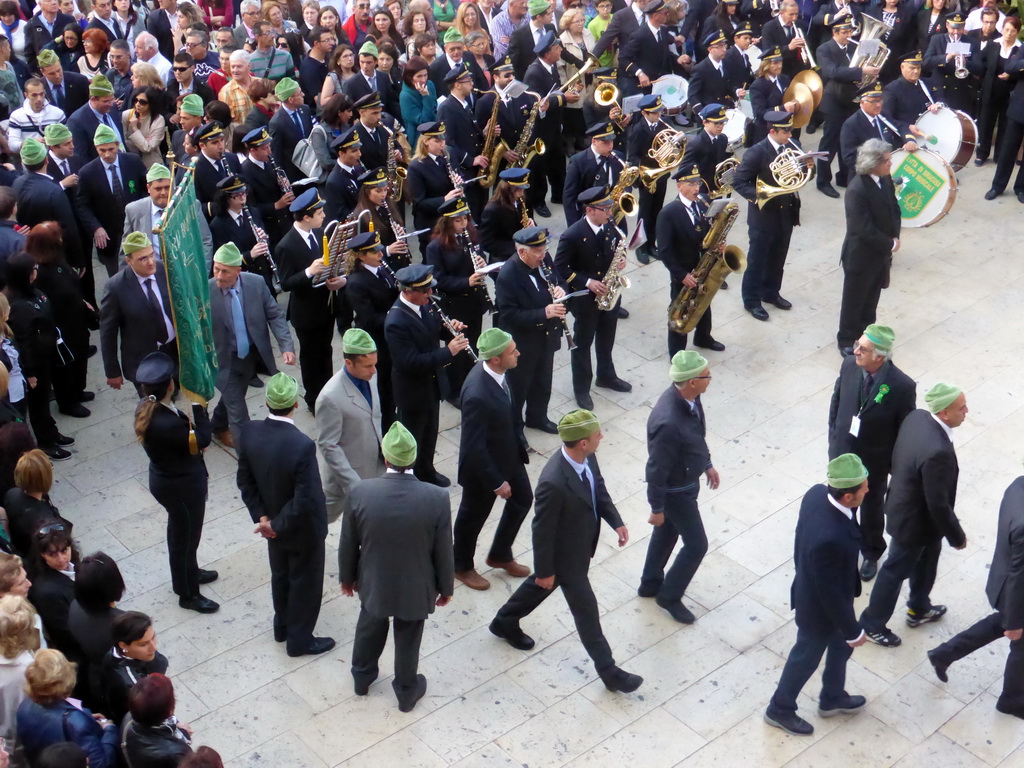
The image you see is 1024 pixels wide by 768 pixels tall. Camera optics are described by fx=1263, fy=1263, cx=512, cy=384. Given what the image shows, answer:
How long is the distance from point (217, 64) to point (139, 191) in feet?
8.79

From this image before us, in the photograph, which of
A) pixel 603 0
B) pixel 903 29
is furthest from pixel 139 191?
pixel 903 29

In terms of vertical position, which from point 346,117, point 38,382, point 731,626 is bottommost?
point 731,626

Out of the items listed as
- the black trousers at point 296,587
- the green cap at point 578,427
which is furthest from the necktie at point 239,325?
the green cap at point 578,427

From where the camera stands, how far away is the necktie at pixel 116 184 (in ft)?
33.8

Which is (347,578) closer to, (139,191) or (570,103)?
(139,191)

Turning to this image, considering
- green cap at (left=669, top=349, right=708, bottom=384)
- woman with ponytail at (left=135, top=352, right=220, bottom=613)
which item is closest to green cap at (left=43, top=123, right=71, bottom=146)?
woman with ponytail at (left=135, top=352, right=220, bottom=613)

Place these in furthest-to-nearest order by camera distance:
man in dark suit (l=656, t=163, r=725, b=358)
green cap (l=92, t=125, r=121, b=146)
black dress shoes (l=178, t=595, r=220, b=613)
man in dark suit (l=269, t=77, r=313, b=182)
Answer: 1. man in dark suit (l=269, t=77, r=313, b=182)
2. green cap (l=92, t=125, r=121, b=146)
3. man in dark suit (l=656, t=163, r=725, b=358)
4. black dress shoes (l=178, t=595, r=220, b=613)

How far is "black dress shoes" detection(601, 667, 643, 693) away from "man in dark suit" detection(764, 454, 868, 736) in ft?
2.66

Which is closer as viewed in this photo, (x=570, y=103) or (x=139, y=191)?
(x=139, y=191)

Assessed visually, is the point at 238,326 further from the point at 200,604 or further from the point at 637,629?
the point at 637,629

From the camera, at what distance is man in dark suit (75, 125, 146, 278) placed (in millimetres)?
10172

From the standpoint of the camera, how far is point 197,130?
34.0ft

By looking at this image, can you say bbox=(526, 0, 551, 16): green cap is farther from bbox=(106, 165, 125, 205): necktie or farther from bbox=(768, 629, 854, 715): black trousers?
bbox=(768, 629, 854, 715): black trousers

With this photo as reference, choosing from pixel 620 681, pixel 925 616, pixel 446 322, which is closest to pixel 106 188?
pixel 446 322
